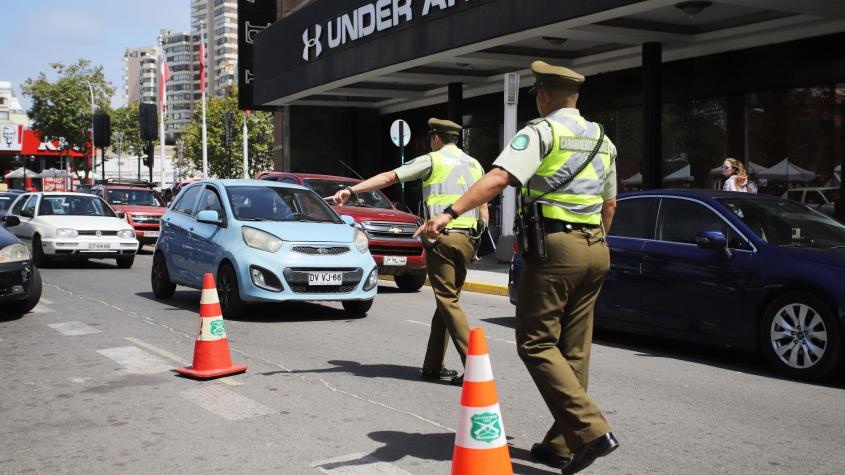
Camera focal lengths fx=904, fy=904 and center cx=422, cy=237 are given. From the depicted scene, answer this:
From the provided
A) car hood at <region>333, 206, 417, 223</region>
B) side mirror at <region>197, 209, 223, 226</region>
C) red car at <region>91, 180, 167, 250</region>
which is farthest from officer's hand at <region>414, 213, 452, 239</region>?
red car at <region>91, 180, 167, 250</region>

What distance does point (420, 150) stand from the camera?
27312 mm

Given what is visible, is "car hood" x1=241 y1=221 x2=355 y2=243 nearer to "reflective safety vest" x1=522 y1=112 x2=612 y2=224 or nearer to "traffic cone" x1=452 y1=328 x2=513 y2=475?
"reflective safety vest" x1=522 y1=112 x2=612 y2=224

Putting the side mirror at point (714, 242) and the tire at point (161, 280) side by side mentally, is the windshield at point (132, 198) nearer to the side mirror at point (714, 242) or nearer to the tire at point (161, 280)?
the tire at point (161, 280)

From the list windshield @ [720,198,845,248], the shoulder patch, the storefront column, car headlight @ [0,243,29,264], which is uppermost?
the storefront column

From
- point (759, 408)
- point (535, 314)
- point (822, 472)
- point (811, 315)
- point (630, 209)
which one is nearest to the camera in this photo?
point (535, 314)

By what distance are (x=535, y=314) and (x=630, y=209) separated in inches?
194

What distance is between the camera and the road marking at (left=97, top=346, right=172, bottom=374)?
707 cm

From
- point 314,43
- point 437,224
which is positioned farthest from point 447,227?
point 314,43

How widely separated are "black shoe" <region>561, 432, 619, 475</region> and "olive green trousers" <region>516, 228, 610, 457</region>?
0.07 feet

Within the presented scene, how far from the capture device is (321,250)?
998 centimetres

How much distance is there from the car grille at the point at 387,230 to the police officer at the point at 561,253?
9.09m

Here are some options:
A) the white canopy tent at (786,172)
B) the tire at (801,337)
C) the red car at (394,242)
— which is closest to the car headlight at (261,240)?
the red car at (394,242)

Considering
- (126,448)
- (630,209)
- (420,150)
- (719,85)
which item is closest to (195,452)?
(126,448)

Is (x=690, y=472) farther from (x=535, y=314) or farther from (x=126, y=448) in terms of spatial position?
(x=126, y=448)
